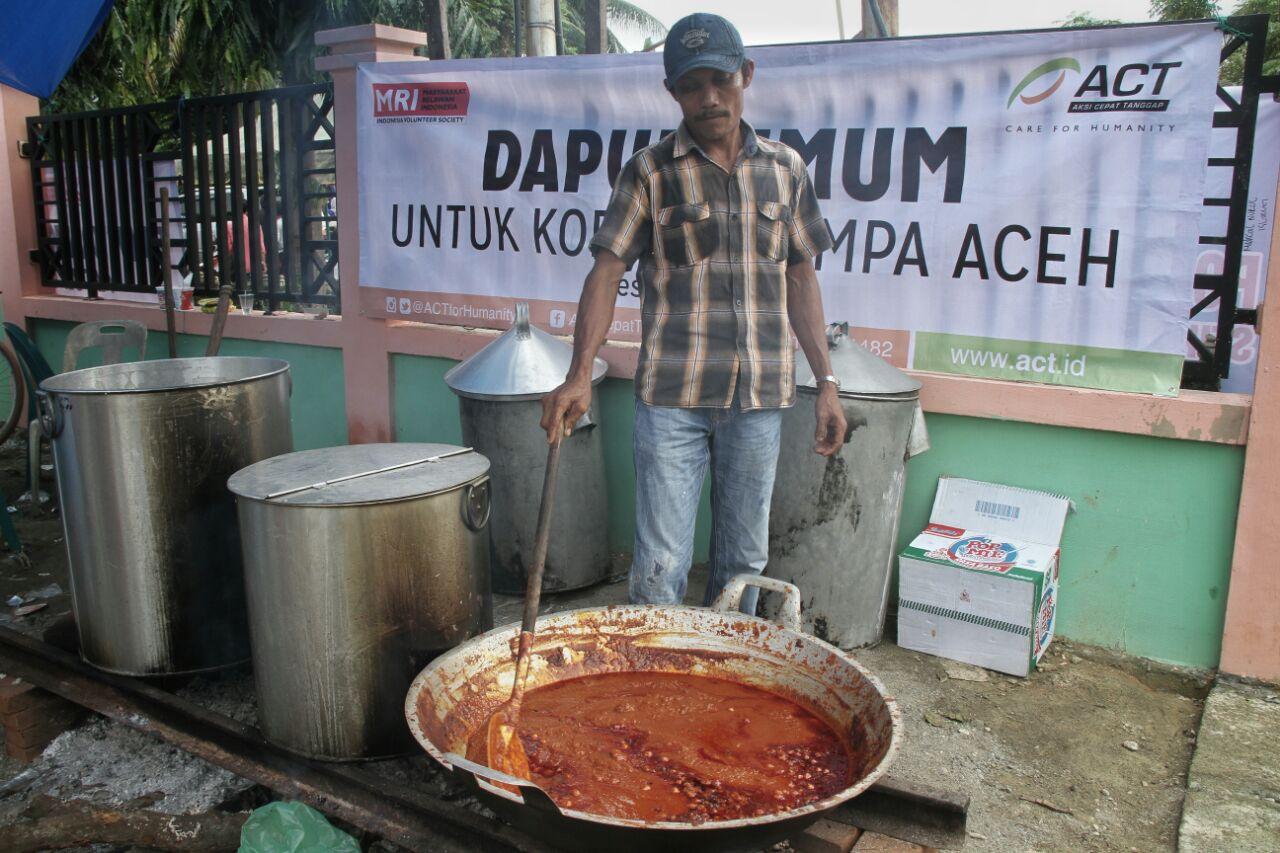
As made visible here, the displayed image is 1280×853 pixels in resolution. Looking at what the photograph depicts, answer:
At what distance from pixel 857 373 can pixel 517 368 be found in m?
1.49

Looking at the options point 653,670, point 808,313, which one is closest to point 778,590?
point 653,670

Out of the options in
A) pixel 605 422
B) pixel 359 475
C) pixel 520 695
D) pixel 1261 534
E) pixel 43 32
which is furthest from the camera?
pixel 605 422

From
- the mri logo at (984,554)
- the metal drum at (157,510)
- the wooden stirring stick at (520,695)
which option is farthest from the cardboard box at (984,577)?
the metal drum at (157,510)

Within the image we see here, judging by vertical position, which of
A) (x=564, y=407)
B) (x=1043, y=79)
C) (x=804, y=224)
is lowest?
(x=564, y=407)

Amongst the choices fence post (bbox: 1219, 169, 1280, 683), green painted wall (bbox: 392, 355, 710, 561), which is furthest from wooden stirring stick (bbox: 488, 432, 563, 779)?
fence post (bbox: 1219, 169, 1280, 683)

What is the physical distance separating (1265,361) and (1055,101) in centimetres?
123

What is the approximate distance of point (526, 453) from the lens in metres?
4.25

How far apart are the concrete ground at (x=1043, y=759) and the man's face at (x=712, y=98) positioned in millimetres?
1949

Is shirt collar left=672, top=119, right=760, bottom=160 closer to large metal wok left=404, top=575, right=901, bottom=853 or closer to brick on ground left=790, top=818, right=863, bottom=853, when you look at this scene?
large metal wok left=404, top=575, right=901, bottom=853

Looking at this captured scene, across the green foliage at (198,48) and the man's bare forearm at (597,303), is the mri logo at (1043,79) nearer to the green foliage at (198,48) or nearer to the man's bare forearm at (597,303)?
the man's bare forearm at (597,303)

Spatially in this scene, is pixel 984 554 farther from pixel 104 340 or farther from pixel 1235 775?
pixel 104 340

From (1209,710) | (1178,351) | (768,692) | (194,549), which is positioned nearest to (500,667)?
(768,692)

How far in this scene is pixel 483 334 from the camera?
5.15 meters

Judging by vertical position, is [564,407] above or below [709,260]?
below
